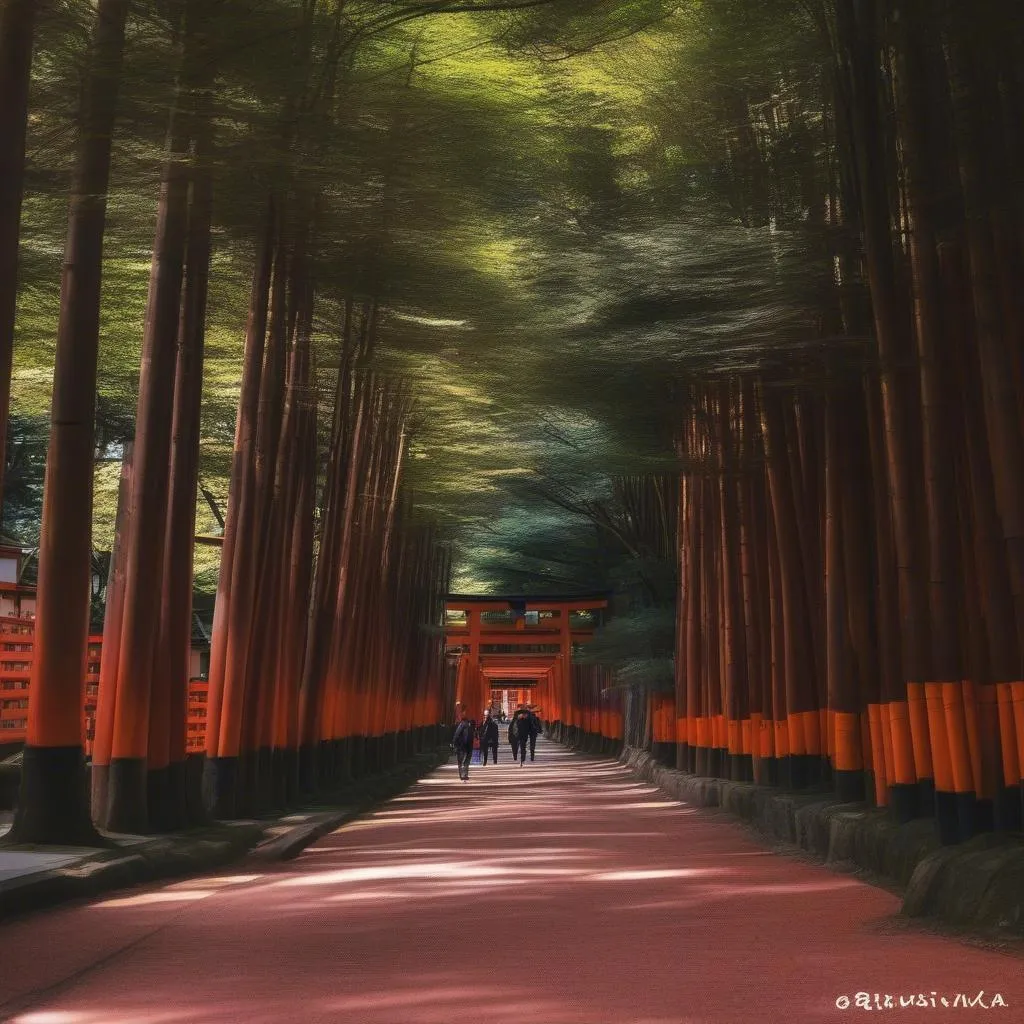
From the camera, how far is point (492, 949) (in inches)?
234

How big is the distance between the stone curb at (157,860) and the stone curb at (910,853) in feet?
13.3

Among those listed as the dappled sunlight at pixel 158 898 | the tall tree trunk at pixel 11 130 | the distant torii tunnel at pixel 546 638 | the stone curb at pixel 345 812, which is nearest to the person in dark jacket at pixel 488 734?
the stone curb at pixel 345 812

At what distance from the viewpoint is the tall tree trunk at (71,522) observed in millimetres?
9047

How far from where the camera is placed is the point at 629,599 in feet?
106

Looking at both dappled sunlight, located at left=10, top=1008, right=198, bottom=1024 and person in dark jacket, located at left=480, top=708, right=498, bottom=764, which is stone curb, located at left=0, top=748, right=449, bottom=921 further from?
person in dark jacket, located at left=480, top=708, right=498, bottom=764

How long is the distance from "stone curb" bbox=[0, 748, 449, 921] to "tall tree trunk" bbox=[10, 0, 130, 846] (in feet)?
1.58

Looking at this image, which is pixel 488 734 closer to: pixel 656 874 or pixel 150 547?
pixel 150 547

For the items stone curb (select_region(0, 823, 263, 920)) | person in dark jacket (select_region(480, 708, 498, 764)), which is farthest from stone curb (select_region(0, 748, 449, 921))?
person in dark jacket (select_region(480, 708, 498, 764))

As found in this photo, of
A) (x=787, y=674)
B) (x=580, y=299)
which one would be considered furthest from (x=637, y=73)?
(x=787, y=674)

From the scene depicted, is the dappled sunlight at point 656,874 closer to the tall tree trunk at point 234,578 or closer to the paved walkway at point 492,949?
the paved walkway at point 492,949

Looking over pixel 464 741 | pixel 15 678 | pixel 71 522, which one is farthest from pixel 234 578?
pixel 464 741

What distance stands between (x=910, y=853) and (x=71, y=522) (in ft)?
18.2

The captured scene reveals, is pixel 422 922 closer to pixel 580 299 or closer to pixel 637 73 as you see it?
pixel 637 73

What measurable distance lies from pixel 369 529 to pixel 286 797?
891cm
